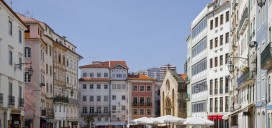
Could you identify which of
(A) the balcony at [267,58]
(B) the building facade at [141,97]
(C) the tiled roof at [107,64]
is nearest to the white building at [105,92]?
(C) the tiled roof at [107,64]

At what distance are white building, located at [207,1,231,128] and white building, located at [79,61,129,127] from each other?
51455 millimetres

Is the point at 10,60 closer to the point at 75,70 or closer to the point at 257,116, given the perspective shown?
the point at 257,116

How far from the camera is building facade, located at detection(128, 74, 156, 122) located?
113688mm

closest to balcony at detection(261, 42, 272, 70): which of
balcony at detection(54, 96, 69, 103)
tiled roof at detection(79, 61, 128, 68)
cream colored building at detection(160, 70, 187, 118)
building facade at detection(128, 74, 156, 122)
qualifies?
balcony at detection(54, 96, 69, 103)

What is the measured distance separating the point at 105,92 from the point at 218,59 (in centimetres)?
5573

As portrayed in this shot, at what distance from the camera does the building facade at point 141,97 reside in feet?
373

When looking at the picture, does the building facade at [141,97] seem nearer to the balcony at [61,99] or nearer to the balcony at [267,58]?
the balcony at [61,99]

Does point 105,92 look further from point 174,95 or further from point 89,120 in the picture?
point 174,95

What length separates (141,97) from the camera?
114750 mm

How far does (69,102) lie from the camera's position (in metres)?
80.5

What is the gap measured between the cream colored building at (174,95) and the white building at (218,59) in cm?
2525

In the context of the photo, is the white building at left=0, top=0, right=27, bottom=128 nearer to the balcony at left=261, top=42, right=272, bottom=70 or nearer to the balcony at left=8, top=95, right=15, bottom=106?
the balcony at left=8, top=95, right=15, bottom=106

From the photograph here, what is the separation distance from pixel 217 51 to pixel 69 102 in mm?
27146

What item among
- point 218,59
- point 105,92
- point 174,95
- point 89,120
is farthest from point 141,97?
point 218,59
